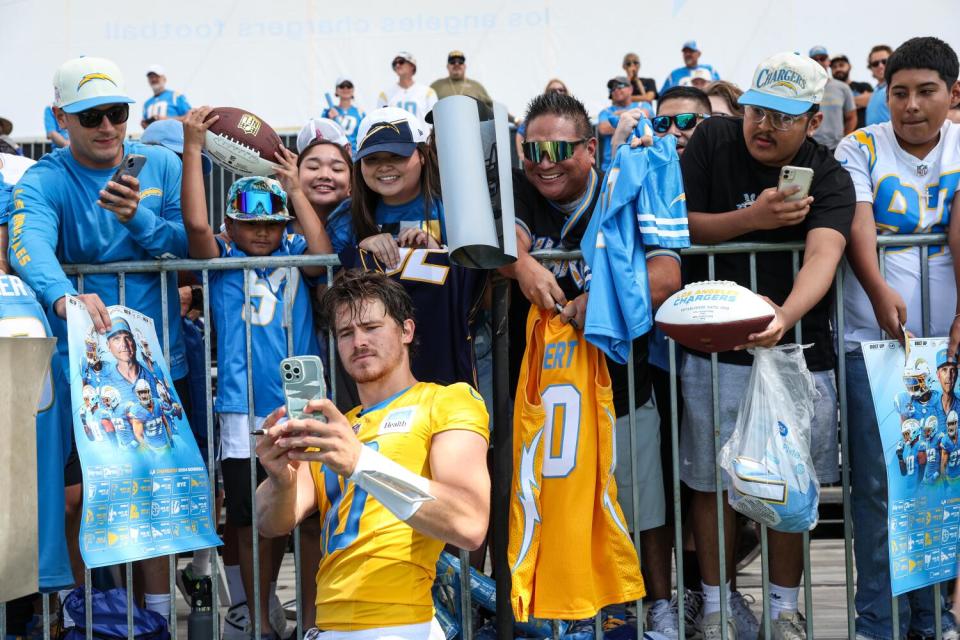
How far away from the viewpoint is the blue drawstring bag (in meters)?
4.67

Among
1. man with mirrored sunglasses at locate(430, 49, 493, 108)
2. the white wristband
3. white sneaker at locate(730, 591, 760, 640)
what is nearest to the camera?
the white wristband

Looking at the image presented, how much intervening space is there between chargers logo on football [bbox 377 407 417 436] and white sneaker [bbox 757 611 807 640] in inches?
70.3

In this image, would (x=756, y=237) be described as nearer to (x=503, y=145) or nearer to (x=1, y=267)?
(x=503, y=145)

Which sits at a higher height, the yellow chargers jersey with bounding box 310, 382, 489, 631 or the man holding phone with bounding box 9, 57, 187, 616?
the man holding phone with bounding box 9, 57, 187, 616

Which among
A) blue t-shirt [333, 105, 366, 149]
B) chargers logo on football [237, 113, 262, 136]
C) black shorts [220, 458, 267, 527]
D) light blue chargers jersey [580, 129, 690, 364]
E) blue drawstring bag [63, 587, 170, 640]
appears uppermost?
blue t-shirt [333, 105, 366, 149]

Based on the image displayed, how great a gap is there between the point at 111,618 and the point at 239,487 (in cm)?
73

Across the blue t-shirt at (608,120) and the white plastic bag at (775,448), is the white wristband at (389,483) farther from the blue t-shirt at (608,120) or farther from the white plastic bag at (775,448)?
the blue t-shirt at (608,120)

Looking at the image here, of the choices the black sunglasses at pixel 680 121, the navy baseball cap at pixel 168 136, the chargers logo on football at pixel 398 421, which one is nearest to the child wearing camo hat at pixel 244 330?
the chargers logo on football at pixel 398 421

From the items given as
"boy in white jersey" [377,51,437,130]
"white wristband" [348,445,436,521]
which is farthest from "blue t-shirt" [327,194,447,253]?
"boy in white jersey" [377,51,437,130]

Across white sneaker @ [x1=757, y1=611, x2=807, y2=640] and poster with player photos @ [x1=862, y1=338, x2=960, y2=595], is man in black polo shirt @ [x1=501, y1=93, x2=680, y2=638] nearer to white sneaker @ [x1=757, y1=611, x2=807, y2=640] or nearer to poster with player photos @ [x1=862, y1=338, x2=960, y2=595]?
white sneaker @ [x1=757, y1=611, x2=807, y2=640]

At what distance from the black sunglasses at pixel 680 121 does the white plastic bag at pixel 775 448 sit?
4.96 ft

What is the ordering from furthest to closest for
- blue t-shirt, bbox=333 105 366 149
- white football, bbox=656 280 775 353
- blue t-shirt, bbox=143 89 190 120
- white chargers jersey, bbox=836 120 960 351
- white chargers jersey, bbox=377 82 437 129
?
blue t-shirt, bbox=143 89 190 120 < blue t-shirt, bbox=333 105 366 149 < white chargers jersey, bbox=377 82 437 129 < white chargers jersey, bbox=836 120 960 351 < white football, bbox=656 280 775 353

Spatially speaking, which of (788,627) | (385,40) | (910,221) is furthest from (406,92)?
(788,627)

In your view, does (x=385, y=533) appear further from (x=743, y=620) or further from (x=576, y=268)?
(x=743, y=620)
